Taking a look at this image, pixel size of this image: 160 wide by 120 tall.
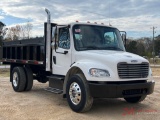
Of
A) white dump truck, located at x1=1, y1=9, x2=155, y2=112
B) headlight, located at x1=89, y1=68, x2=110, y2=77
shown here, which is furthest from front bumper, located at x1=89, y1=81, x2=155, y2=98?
headlight, located at x1=89, y1=68, x2=110, y2=77

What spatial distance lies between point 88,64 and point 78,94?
0.86 meters

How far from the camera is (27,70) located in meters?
10.7

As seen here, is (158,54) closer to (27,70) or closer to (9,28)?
(9,28)

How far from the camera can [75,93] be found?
716cm

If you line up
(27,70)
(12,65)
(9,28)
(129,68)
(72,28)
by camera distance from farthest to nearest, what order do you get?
(9,28), (12,65), (27,70), (72,28), (129,68)

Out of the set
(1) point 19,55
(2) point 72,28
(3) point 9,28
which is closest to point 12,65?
(1) point 19,55

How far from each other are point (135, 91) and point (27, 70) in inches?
201

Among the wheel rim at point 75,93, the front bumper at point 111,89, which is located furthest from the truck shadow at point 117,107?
the front bumper at point 111,89

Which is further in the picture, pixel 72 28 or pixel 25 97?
pixel 25 97

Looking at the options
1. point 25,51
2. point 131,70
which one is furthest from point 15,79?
point 131,70

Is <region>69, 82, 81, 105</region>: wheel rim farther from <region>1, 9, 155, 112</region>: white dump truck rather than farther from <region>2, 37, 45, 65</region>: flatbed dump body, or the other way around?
<region>2, 37, 45, 65</region>: flatbed dump body

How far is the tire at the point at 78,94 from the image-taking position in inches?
267

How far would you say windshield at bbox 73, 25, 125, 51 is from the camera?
7.68 meters

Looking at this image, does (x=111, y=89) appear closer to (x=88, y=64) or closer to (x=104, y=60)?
(x=104, y=60)
